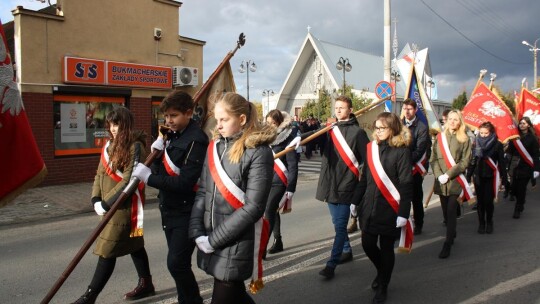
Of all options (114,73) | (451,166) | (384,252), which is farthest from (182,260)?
(114,73)

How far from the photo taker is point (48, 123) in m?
12.2

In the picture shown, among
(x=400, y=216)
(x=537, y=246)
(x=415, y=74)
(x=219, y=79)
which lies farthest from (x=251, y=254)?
(x=415, y=74)

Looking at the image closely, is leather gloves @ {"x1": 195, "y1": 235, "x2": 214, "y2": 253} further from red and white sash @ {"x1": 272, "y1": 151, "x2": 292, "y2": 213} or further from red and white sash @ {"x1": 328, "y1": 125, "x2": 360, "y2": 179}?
red and white sash @ {"x1": 272, "y1": 151, "x2": 292, "y2": 213}

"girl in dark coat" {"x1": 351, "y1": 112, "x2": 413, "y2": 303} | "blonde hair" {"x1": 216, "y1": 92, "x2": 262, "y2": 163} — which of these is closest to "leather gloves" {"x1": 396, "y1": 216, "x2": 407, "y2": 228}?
"girl in dark coat" {"x1": 351, "y1": 112, "x2": 413, "y2": 303}

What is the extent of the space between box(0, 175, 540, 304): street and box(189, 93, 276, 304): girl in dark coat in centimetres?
173

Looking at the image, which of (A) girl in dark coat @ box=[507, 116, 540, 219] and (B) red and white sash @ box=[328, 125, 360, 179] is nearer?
(B) red and white sash @ box=[328, 125, 360, 179]

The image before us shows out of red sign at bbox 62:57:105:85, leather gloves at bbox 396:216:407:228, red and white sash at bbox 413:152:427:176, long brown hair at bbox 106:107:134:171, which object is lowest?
leather gloves at bbox 396:216:407:228

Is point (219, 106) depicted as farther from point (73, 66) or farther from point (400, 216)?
point (73, 66)

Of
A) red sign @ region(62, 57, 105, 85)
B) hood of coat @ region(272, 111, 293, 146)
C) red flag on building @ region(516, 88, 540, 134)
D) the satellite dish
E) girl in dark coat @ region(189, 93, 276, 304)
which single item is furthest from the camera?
the satellite dish

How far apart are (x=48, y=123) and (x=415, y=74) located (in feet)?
30.4

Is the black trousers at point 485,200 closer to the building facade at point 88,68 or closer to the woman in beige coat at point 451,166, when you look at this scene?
the woman in beige coat at point 451,166

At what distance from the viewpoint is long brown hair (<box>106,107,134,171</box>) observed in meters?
4.07

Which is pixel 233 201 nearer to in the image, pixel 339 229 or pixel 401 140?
pixel 401 140

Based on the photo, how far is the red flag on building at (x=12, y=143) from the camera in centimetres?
225
